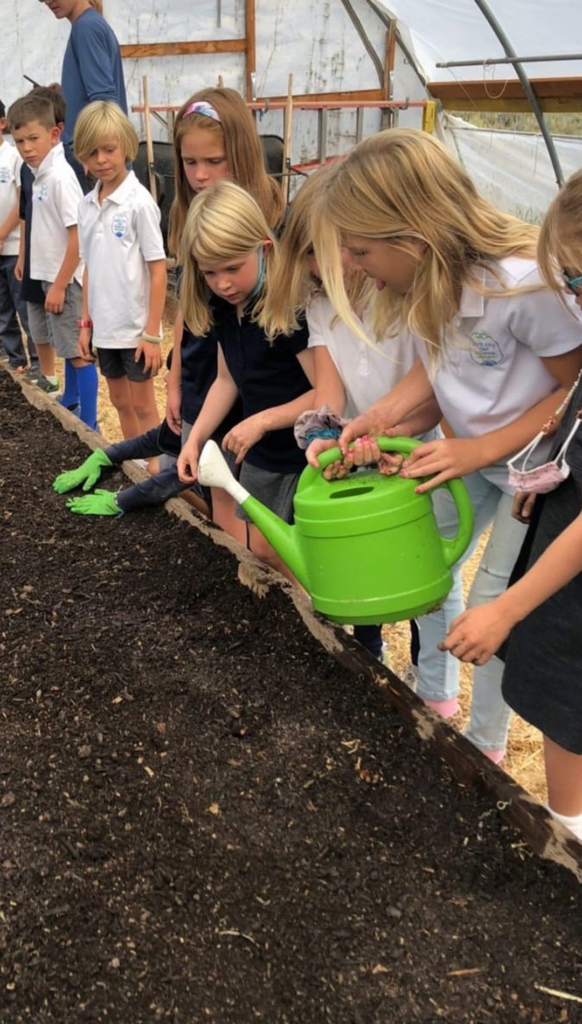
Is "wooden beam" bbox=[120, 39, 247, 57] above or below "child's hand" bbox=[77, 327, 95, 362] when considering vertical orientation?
above

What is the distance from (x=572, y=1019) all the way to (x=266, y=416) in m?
1.32

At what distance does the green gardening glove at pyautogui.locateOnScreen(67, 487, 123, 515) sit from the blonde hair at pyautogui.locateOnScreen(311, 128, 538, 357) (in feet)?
4.52

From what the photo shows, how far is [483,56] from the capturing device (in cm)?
648

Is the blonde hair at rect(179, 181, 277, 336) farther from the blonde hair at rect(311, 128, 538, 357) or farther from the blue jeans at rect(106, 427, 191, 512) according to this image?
the blue jeans at rect(106, 427, 191, 512)

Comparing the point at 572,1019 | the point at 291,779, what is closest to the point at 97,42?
the point at 291,779

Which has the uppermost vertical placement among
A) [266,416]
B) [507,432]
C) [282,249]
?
[282,249]

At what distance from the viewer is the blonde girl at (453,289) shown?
145cm

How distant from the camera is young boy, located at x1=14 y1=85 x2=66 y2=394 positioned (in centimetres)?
386

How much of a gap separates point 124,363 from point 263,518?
1.93m

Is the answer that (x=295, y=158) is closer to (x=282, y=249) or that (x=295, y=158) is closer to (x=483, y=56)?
(x=483, y=56)

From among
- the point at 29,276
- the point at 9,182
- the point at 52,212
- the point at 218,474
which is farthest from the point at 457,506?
the point at 9,182

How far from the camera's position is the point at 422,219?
145cm

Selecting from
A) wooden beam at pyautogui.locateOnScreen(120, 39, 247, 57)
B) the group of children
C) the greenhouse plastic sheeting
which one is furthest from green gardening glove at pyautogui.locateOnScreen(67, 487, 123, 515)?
wooden beam at pyautogui.locateOnScreen(120, 39, 247, 57)

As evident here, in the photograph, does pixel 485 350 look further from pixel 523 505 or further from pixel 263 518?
pixel 263 518
